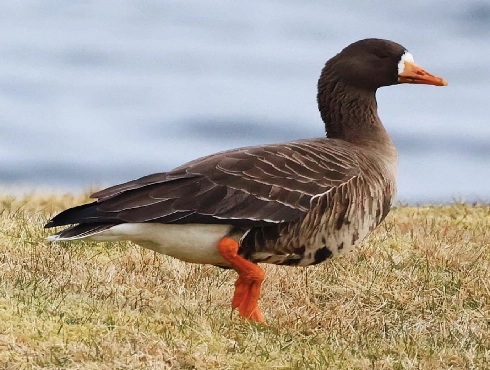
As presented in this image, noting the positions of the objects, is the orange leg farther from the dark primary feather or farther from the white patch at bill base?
the white patch at bill base

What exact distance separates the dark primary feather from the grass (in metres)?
0.72

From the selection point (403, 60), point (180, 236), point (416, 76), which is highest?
point (403, 60)

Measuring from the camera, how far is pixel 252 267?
7.39 meters

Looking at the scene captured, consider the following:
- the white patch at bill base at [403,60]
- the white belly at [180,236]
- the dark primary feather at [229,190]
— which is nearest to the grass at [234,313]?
the white belly at [180,236]

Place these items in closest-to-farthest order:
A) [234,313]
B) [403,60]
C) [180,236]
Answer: [180,236] < [234,313] < [403,60]

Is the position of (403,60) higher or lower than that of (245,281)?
higher

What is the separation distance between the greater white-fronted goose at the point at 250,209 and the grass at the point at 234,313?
0.52 m

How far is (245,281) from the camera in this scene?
768 cm

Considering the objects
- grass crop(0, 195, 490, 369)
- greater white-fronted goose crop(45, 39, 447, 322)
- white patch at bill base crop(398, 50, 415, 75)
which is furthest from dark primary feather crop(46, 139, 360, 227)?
white patch at bill base crop(398, 50, 415, 75)

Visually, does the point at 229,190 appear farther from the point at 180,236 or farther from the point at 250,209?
the point at 180,236

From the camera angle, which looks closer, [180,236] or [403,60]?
[180,236]

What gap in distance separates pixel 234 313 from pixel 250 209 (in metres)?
0.91

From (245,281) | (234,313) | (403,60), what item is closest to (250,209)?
(245,281)

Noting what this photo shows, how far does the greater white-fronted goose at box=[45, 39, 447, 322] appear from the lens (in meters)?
7.19
